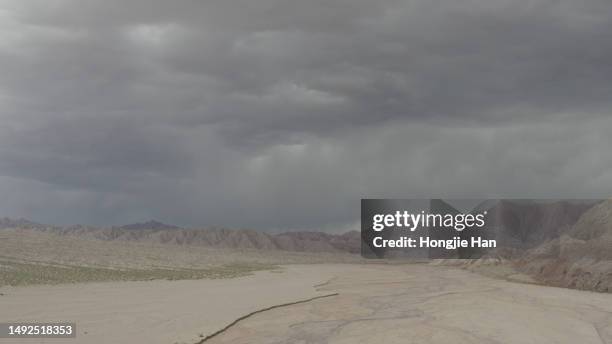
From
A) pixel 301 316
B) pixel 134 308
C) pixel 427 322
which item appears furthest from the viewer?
pixel 134 308

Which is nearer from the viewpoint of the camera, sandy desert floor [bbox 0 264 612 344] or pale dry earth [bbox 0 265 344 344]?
pale dry earth [bbox 0 265 344 344]

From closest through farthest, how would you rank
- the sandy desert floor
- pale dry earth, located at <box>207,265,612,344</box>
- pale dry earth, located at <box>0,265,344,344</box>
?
pale dry earth, located at <box>0,265,344,344</box>, the sandy desert floor, pale dry earth, located at <box>207,265,612,344</box>

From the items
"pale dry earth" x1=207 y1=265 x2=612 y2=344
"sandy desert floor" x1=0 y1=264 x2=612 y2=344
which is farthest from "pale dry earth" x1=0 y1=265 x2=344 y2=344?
Answer: "pale dry earth" x1=207 y1=265 x2=612 y2=344

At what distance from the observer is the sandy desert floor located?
1825cm

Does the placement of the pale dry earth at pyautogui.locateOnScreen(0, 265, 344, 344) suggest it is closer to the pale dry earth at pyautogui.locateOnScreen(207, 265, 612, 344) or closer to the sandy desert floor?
the sandy desert floor

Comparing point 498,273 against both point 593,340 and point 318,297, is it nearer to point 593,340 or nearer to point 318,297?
point 318,297

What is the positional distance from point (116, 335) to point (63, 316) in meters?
4.12

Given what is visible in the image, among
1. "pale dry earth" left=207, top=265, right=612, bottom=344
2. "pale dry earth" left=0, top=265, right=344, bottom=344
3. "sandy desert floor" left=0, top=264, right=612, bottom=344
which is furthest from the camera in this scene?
"pale dry earth" left=207, top=265, right=612, bottom=344

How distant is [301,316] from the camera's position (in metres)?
22.8

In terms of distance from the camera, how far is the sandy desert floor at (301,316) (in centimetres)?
1825

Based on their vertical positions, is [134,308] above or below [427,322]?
above

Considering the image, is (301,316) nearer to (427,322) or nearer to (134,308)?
(427,322)

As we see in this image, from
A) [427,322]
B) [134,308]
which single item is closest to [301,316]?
[427,322]

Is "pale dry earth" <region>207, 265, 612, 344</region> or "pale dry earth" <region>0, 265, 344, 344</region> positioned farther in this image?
"pale dry earth" <region>207, 265, 612, 344</region>
